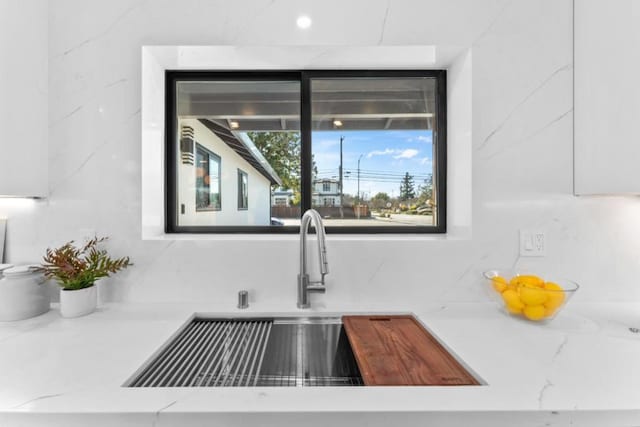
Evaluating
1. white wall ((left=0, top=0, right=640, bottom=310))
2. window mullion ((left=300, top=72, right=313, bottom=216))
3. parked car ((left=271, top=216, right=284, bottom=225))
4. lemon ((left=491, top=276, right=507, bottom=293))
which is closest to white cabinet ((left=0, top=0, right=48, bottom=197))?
white wall ((left=0, top=0, right=640, bottom=310))

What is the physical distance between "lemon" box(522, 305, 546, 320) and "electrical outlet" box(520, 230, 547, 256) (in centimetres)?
30

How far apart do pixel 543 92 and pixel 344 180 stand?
919 millimetres

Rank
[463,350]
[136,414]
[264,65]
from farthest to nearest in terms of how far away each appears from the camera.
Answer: [264,65], [463,350], [136,414]

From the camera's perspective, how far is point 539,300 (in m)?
1.10

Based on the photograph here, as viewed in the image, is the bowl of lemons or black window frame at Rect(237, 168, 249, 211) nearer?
the bowl of lemons

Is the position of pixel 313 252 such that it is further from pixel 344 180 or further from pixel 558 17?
pixel 558 17

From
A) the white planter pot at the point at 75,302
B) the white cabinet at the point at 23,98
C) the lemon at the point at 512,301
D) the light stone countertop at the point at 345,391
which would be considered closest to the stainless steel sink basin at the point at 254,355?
the light stone countertop at the point at 345,391

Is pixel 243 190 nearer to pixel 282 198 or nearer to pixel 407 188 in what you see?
pixel 282 198

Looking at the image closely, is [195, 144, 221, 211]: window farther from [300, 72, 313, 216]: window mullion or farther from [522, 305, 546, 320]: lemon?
[522, 305, 546, 320]: lemon

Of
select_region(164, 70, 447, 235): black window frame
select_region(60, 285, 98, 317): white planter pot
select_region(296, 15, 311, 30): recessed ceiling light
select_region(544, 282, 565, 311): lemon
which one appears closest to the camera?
select_region(544, 282, 565, 311): lemon

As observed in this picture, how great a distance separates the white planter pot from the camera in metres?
1.18

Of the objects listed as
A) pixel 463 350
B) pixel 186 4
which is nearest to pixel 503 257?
pixel 463 350

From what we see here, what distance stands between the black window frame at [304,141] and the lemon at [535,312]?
0.54 metres

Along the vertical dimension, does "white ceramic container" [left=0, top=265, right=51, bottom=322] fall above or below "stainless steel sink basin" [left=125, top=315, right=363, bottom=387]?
above
